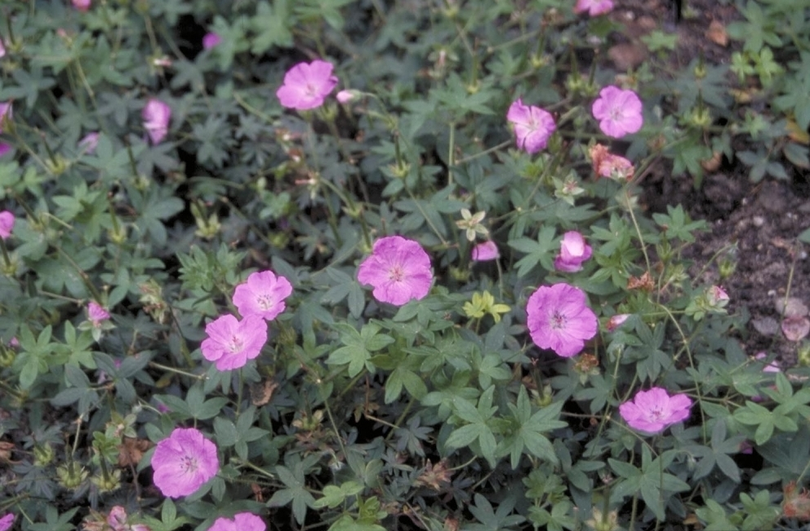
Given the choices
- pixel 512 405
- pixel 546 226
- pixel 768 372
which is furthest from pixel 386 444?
pixel 768 372

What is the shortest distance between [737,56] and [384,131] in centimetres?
140

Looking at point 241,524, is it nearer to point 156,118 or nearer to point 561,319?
point 561,319

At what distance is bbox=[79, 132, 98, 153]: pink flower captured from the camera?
3504 millimetres

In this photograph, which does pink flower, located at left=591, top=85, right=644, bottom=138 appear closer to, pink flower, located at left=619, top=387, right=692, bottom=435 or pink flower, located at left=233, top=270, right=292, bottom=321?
pink flower, located at left=619, top=387, right=692, bottom=435

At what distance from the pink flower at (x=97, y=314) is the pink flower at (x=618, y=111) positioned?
6.00 ft

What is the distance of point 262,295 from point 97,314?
614 mm

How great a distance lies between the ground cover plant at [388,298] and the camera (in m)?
2.54

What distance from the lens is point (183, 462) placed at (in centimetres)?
251

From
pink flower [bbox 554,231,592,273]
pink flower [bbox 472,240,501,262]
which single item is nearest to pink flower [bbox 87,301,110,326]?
pink flower [bbox 472,240,501,262]

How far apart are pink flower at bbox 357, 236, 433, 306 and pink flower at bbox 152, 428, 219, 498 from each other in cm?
66

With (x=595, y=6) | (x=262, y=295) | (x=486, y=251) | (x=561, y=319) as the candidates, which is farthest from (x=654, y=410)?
(x=595, y=6)

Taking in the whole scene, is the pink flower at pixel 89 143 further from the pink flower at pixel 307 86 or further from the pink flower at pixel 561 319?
the pink flower at pixel 561 319

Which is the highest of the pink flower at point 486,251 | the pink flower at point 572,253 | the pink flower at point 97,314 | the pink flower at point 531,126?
the pink flower at point 531,126

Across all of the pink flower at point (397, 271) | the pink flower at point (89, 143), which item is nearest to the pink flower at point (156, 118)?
the pink flower at point (89, 143)
